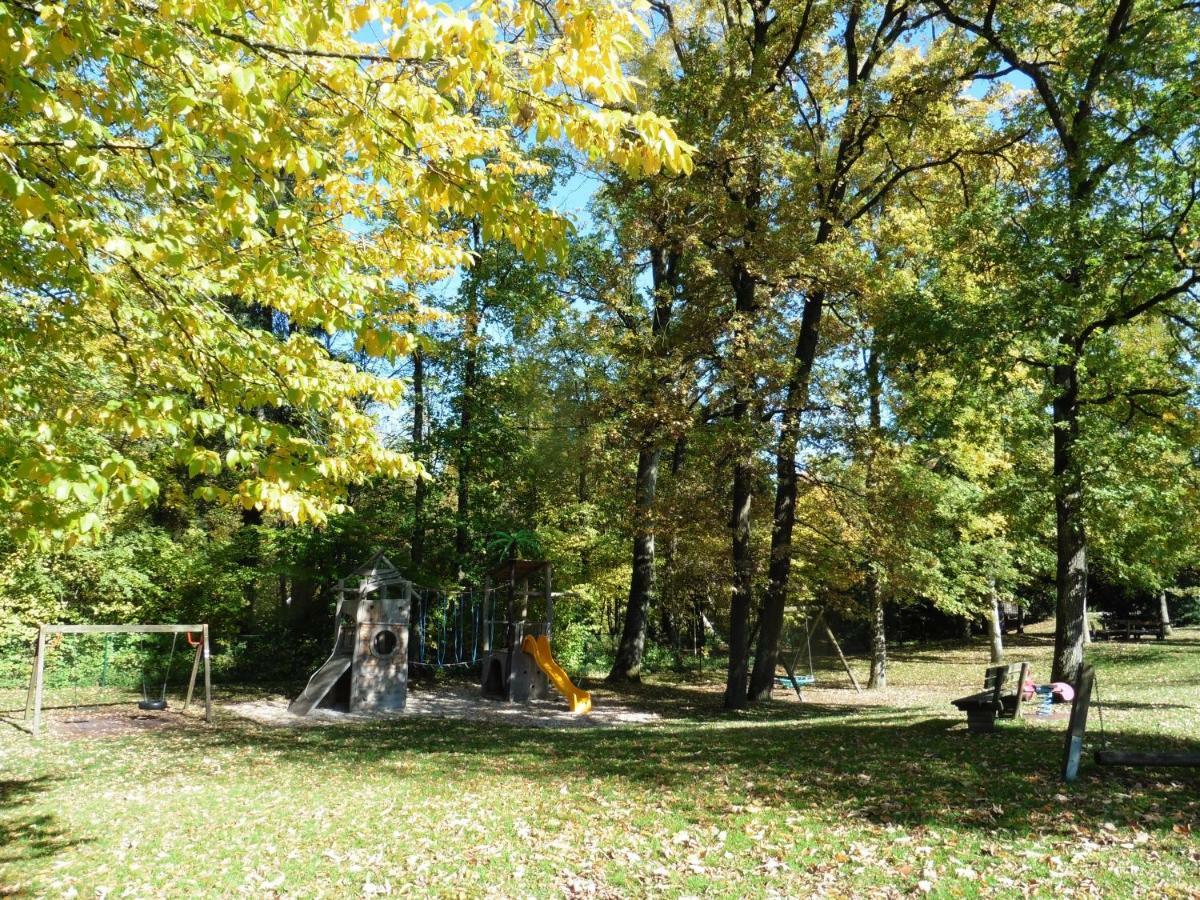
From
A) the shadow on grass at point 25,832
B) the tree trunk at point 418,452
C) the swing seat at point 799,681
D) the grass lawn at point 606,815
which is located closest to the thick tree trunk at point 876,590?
the swing seat at point 799,681

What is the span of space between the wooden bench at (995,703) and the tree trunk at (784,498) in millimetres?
5304

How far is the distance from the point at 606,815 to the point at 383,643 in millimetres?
9842

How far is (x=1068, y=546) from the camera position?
1277cm

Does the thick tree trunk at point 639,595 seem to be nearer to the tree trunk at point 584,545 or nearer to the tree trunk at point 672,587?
the tree trunk at point 672,587

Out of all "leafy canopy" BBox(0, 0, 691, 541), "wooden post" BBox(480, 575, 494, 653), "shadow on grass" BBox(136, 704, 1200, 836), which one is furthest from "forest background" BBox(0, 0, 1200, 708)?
"shadow on grass" BBox(136, 704, 1200, 836)

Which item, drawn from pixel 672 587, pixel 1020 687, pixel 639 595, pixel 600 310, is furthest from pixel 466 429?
pixel 1020 687

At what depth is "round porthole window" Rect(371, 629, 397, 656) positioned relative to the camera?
50.5ft

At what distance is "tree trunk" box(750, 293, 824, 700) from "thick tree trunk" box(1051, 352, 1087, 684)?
409cm

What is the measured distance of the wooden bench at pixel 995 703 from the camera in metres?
9.70

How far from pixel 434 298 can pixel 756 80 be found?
10.2m

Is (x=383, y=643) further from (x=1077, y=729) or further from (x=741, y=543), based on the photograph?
(x=1077, y=729)

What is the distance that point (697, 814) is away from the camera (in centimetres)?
661

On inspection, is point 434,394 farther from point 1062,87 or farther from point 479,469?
point 1062,87

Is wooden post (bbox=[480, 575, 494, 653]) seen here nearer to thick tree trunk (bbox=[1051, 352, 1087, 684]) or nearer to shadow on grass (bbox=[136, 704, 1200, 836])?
shadow on grass (bbox=[136, 704, 1200, 836])
